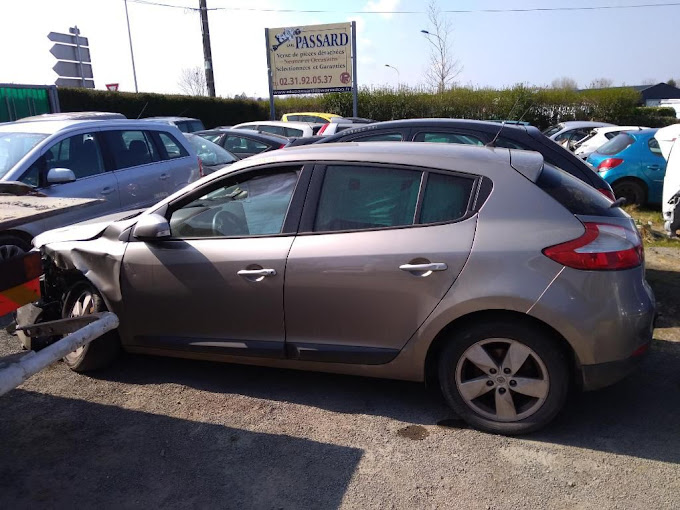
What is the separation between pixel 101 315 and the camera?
335 centimetres

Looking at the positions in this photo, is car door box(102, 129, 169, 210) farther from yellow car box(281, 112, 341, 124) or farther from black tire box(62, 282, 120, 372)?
yellow car box(281, 112, 341, 124)

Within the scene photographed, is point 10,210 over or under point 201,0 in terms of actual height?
under

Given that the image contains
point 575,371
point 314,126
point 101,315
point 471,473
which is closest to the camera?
point 471,473

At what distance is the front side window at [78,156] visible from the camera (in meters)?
6.11

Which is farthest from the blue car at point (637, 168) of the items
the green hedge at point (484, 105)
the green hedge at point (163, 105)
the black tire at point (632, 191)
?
the green hedge at point (484, 105)

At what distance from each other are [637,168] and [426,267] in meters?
8.42

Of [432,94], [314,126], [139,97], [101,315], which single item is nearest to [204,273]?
[101,315]

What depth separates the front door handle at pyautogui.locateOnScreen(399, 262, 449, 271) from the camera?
10.3ft

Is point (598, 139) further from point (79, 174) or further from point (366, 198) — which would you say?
point (366, 198)

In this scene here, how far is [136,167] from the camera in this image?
7020 millimetres

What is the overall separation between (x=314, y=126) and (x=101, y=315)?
11.5 meters

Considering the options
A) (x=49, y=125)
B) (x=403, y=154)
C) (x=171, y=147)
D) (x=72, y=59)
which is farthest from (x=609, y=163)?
(x=72, y=59)

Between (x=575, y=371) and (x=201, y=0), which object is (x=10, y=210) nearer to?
(x=575, y=371)

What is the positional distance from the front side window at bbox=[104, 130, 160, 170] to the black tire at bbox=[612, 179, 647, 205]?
25.4 ft
